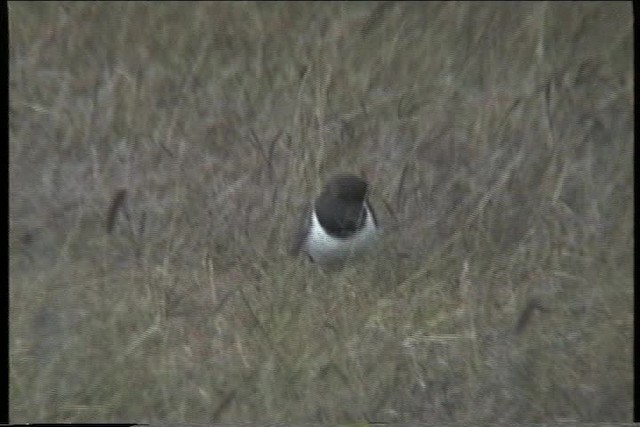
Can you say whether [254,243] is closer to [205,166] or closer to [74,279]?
[205,166]

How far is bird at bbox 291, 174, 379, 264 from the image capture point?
85.2 inches

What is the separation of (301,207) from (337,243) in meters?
0.13

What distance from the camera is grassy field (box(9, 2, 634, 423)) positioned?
2174 millimetres

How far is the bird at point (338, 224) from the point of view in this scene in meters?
2.16

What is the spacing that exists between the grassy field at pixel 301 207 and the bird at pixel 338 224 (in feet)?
0.10

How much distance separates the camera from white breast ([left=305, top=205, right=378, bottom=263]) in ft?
7.16

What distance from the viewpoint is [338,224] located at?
216 centimetres

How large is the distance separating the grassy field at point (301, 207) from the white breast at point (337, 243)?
0.03 meters

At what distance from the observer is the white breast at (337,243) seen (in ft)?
7.16

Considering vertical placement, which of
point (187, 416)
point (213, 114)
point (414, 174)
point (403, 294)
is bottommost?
point (187, 416)

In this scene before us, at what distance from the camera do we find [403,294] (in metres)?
2.20

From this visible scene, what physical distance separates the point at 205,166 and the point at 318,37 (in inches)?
17.2

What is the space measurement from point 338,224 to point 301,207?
108 mm
